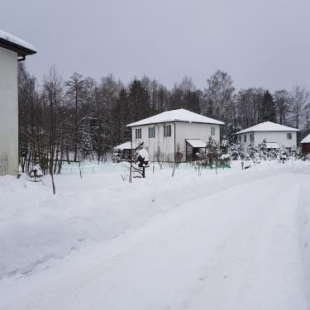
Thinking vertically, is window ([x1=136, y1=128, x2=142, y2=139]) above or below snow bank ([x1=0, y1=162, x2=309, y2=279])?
above

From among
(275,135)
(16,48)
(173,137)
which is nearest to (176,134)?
(173,137)

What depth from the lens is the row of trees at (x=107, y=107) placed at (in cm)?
2169

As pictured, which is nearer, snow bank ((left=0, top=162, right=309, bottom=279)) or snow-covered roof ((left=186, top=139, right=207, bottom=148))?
snow bank ((left=0, top=162, right=309, bottom=279))

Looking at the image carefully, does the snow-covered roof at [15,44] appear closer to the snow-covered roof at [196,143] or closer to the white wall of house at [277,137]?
the snow-covered roof at [196,143]

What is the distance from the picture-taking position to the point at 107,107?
57.4 m

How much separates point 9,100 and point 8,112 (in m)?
0.57

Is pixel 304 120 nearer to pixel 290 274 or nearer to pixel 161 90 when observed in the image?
pixel 161 90

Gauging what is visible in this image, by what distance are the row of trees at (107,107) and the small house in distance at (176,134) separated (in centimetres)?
947

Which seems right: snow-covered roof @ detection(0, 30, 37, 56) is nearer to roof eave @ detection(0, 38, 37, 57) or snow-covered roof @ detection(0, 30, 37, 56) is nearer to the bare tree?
roof eave @ detection(0, 38, 37, 57)

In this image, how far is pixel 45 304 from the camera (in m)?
3.97

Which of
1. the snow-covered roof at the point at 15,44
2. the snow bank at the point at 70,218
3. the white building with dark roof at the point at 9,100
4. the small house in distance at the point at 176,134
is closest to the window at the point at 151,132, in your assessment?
the small house in distance at the point at 176,134

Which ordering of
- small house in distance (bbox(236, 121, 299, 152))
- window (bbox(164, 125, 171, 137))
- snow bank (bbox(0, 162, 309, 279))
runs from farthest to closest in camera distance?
small house in distance (bbox(236, 121, 299, 152))
window (bbox(164, 125, 171, 137))
snow bank (bbox(0, 162, 309, 279))

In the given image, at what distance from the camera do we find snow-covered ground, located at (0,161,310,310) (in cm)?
415

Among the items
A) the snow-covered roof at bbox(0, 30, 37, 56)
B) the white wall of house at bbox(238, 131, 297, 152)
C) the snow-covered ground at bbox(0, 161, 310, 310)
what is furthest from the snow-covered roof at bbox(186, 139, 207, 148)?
the snow-covered ground at bbox(0, 161, 310, 310)
